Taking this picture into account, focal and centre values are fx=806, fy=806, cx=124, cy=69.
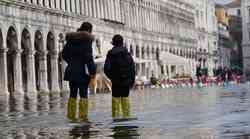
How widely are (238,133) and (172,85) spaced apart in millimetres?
56508

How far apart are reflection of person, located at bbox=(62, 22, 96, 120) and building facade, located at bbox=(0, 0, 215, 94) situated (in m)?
31.8

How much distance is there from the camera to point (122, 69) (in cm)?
1520

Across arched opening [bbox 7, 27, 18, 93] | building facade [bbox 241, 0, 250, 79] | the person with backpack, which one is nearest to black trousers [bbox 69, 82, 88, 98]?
the person with backpack

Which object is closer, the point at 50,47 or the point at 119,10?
the point at 50,47

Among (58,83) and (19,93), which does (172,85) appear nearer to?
(58,83)

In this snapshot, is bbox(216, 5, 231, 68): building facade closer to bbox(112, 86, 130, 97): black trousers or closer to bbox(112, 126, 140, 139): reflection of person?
bbox(112, 86, 130, 97): black trousers

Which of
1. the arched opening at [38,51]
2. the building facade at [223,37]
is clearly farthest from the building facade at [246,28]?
the arched opening at [38,51]

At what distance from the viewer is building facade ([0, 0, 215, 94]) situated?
50.2 metres

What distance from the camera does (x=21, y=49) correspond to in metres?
50.5

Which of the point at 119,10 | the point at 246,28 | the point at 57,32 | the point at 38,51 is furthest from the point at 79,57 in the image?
the point at 246,28

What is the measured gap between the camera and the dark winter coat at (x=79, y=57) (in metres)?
14.7

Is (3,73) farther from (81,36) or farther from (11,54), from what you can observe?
(81,36)

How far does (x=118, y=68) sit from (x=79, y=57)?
0.84 metres

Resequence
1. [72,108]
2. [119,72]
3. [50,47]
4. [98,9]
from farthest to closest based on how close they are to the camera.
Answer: [98,9] < [50,47] < [119,72] < [72,108]
